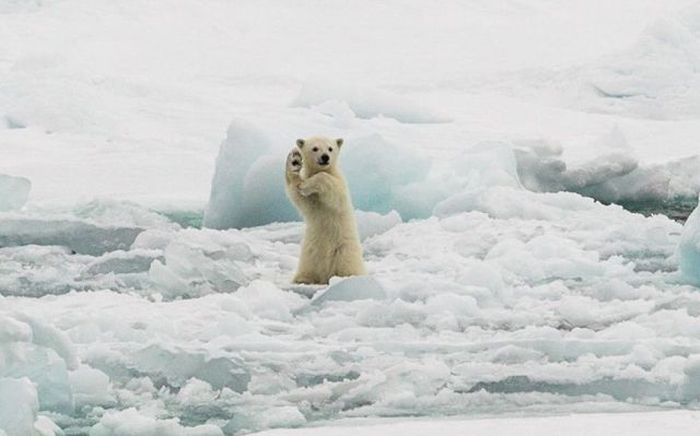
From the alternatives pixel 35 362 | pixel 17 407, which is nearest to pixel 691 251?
pixel 35 362

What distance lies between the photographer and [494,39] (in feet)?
63.8

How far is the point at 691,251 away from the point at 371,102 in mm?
6634

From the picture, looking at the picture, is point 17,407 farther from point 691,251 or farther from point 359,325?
point 691,251

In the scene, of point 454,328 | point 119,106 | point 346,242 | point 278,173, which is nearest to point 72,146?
point 119,106

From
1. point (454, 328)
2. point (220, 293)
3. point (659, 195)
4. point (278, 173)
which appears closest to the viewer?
point (454, 328)

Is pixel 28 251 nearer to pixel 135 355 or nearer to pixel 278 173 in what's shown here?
pixel 278 173

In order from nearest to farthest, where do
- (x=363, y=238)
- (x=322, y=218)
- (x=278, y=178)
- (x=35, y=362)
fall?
(x=35, y=362) < (x=322, y=218) < (x=363, y=238) < (x=278, y=178)

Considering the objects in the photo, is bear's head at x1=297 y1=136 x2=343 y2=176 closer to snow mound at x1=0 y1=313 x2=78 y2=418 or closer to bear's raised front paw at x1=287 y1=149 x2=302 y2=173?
bear's raised front paw at x1=287 y1=149 x2=302 y2=173

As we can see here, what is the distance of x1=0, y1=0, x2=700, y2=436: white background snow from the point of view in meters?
4.82

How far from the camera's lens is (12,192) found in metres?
8.70

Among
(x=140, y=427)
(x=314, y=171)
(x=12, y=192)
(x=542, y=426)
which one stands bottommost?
(x=140, y=427)

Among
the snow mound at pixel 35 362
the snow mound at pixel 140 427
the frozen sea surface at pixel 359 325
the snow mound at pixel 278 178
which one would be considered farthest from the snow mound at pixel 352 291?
the snow mound at pixel 278 178

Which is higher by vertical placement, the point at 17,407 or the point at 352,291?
the point at 352,291

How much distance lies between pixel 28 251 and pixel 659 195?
4.22 meters
